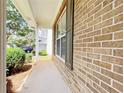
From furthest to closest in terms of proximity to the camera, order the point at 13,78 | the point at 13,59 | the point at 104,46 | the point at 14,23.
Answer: the point at 14,23, the point at 13,59, the point at 13,78, the point at 104,46

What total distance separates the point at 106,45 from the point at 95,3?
62 cm

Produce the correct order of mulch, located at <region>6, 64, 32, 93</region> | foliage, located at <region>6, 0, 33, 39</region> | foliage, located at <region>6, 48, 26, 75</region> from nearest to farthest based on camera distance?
1. mulch, located at <region>6, 64, 32, 93</region>
2. foliage, located at <region>6, 48, 26, 75</region>
3. foliage, located at <region>6, 0, 33, 39</region>

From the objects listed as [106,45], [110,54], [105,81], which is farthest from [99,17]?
[105,81]

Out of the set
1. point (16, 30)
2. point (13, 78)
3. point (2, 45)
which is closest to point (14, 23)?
point (16, 30)

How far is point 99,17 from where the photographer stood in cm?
181

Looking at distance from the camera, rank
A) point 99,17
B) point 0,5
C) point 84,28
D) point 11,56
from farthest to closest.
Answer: point 11,56
point 84,28
point 99,17
point 0,5

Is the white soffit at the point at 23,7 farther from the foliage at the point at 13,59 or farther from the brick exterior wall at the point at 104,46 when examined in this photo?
the brick exterior wall at the point at 104,46

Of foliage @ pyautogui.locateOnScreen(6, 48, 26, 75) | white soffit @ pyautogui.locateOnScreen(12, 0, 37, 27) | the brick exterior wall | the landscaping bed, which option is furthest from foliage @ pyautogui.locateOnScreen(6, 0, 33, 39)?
the brick exterior wall

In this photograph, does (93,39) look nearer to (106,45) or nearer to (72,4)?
(106,45)

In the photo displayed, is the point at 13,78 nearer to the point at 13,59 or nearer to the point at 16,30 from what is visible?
the point at 13,59

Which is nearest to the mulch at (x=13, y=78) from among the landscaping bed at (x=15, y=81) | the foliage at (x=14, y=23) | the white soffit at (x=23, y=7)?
the landscaping bed at (x=15, y=81)

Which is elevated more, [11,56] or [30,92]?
[11,56]

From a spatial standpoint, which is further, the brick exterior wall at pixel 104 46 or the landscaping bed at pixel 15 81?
the landscaping bed at pixel 15 81

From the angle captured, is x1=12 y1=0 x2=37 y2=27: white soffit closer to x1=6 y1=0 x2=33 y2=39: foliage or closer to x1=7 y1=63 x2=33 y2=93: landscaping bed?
x1=7 y1=63 x2=33 y2=93: landscaping bed
